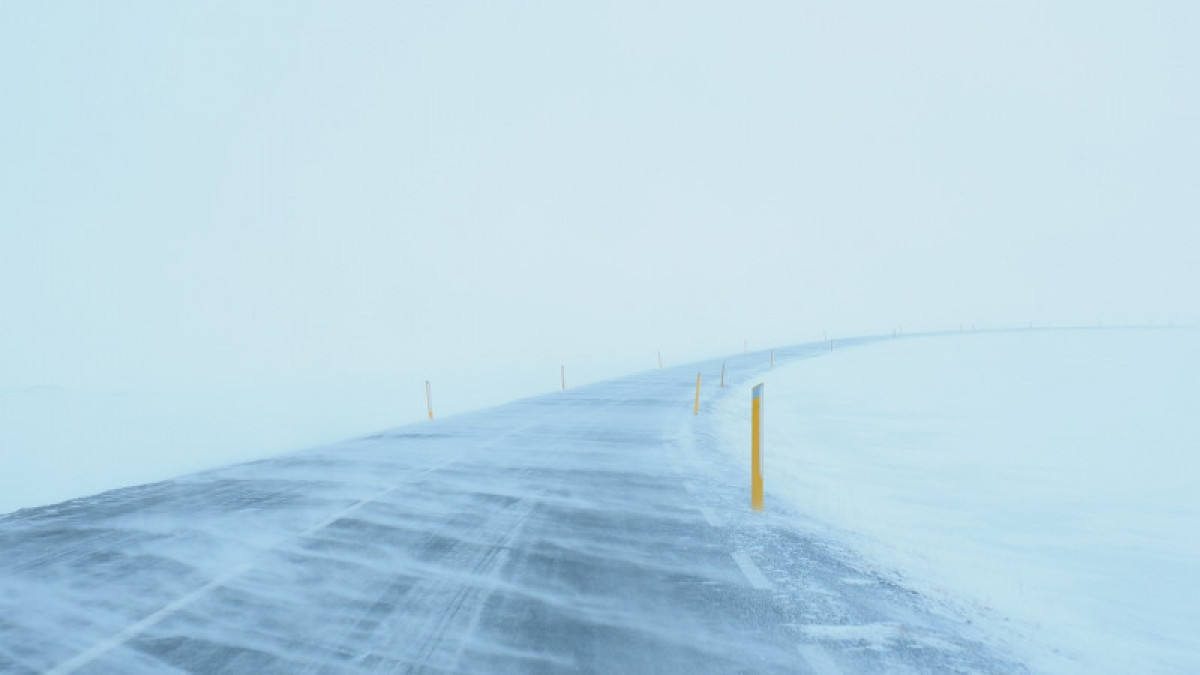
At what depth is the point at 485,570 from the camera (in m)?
5.54

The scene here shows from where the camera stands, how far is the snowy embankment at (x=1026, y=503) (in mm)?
4965

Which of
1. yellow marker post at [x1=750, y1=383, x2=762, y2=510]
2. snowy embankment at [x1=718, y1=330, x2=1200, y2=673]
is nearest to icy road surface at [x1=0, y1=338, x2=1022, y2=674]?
yellow marker post at [x1=750, y1=383, x2=762, y2=510]

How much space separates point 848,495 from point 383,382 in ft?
115

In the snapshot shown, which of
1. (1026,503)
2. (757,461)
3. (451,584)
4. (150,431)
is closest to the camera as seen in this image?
(451,584)

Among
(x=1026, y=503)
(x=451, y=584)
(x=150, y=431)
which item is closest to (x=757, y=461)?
(x=451, y=584)

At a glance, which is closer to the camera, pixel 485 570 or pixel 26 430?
pixel 485 570

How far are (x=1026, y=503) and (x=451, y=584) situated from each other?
27.8ft

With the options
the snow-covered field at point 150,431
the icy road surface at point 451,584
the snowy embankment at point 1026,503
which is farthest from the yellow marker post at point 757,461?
the snow-covered field at point 150,431

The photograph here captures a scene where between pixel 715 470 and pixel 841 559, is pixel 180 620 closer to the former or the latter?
pixel 841 559

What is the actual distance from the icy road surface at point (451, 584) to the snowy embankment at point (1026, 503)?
0.82 m

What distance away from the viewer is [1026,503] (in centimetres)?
948

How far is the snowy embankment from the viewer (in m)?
Result: 4.96

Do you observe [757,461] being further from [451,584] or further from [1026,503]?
[1026,503]

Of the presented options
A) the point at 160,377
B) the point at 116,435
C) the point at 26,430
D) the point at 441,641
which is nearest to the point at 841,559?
the point at 441,641
